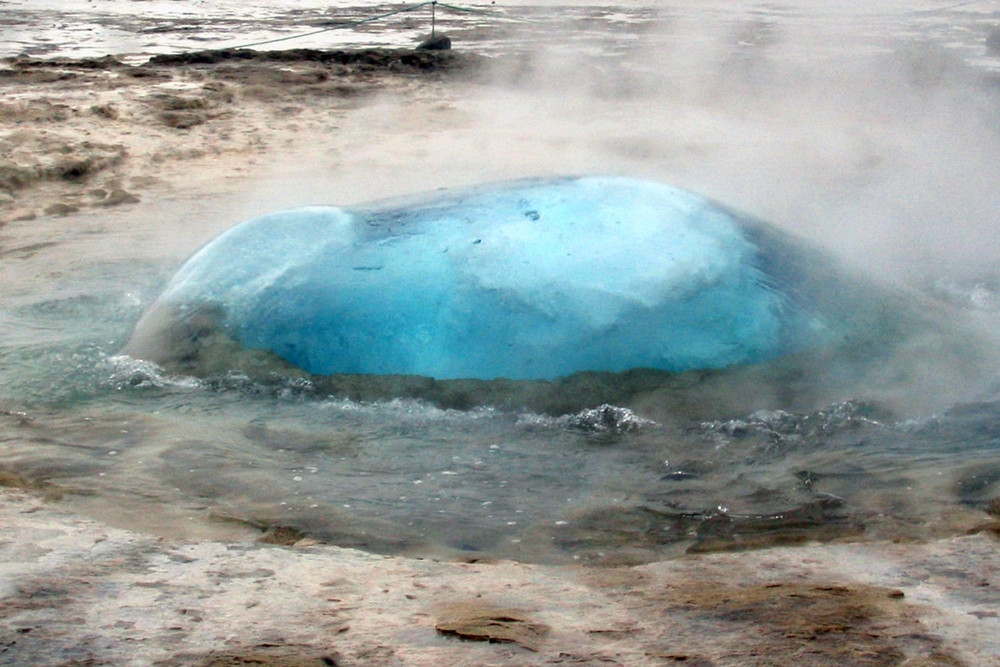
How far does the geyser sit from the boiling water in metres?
0.17

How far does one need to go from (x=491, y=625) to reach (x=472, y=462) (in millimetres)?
1294

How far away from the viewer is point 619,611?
2.52 metres

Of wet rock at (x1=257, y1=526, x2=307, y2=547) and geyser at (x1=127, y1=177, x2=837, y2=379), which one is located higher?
geyser at (x1=127, y1=177, x2=837, y2=379)

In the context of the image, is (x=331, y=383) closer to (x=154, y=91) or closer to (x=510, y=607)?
(x=510, y=607)

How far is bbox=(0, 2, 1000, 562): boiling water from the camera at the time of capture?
3215 mm

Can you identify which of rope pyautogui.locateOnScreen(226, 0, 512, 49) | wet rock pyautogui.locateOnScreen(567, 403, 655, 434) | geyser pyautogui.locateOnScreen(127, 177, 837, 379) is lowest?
wet rock pyautogui.locateOnScreen(567, 403, 655, 434)

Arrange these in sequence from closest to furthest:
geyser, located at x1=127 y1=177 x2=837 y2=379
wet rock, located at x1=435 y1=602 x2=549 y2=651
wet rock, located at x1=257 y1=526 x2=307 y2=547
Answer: wet rock, located at x1=435 y1=602 x2=549 y2=651 < wet rock, located at x1=257 y1=526 x2=307 y2=547 < geyser, located at x1=127 y1=177 x2=837 y2=379

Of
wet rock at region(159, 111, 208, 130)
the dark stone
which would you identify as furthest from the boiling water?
the dark stone

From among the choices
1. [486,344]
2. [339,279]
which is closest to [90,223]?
[339,279]

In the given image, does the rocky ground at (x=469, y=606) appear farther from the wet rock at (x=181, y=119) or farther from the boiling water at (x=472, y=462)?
the wet rock at (x=181, y=119)

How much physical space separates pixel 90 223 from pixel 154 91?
4.01 meters

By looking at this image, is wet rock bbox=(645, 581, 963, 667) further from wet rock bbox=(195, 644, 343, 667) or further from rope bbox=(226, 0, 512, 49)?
rope bbox=(226, 0, 512, 49)

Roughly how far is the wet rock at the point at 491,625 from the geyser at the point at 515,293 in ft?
5.10

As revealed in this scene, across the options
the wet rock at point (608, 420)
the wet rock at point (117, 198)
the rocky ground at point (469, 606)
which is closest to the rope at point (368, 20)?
the wet rock at point (117, 198)
